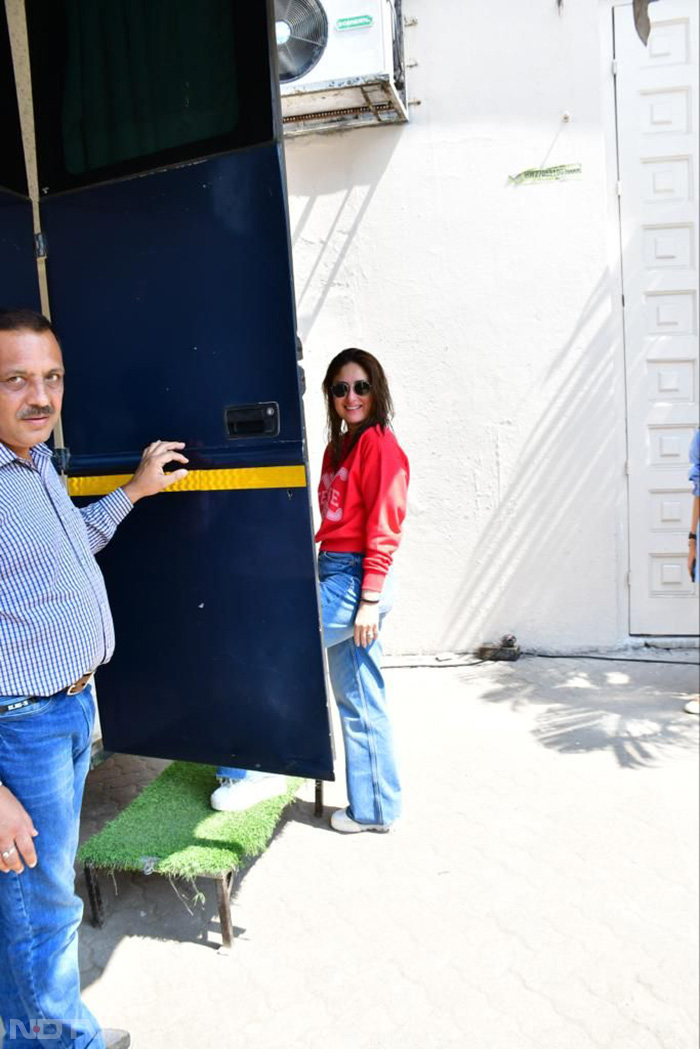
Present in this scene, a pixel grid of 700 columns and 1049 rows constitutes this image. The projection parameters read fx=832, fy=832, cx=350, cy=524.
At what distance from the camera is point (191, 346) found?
2.55m

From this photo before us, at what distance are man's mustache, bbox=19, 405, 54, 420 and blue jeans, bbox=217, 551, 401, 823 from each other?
1426 mm

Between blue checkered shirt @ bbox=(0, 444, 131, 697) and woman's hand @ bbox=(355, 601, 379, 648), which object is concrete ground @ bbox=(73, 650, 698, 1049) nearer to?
woman's hand @ bbox=(355, 601, 379, 648)

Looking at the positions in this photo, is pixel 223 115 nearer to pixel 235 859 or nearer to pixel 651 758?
pixel 235 859

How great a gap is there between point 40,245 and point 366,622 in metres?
1.73

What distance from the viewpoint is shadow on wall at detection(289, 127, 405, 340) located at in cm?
550

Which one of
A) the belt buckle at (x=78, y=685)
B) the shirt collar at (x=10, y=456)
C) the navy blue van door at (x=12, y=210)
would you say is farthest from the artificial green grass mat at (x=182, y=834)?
the navy blue van door at (x=12, y=210)

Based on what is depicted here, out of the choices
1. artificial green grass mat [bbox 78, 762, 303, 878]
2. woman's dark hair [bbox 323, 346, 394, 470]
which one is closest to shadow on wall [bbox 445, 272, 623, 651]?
woman's dark hair [bbox 323, 346, 394, 470]

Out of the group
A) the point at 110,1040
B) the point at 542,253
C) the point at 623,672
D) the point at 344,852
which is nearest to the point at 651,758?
the point at 623,672

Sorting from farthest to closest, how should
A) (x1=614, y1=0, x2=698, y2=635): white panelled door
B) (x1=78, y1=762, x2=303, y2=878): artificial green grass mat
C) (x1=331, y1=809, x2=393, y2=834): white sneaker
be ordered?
(x1=614, y1=0, x2=698, y2=635): white panelled door
(x1=331, y1=809, x2=393, y2=834): white sneaker
(x1=78, y1=762, x2=303, y2=878): artificial green grass mat

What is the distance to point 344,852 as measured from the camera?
3354mm

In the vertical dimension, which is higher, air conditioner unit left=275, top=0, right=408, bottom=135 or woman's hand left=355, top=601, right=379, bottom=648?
air conditioner unit left=275, top=0, right=408, bottom=135

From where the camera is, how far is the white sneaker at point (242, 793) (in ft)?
10.5

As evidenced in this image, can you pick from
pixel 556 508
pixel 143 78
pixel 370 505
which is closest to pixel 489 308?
pixel 556 508

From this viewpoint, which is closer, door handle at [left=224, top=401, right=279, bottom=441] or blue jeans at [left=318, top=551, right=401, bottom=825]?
door handle at [left=224, top=401, right=279, bottom=441]
